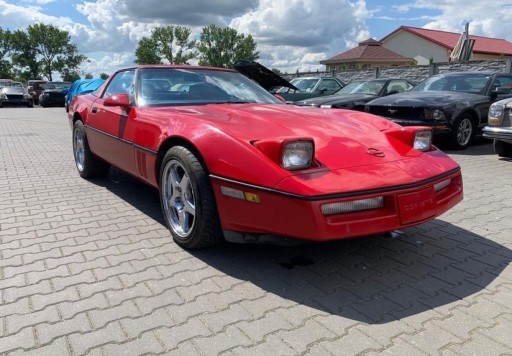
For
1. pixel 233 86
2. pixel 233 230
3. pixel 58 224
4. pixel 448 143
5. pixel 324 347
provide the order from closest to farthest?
1. pixel 324 347
2. pixel 233 230
3. pixel 58 224
4. pixel 233 86
5. pixel 448 143

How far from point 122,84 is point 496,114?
17.3 ft

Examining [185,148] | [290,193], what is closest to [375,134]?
[290,193]

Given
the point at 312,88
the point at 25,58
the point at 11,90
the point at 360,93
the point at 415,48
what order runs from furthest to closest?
1. the point at 25,58
2. the point at 415,48
3. the point at 11,90
4. the point at 312,88
5. the point at 360,93

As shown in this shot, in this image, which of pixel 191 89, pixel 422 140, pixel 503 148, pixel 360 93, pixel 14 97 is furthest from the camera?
pixel 14 97

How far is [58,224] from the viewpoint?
377 centimetres

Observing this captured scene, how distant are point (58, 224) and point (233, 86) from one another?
2049 millimetres

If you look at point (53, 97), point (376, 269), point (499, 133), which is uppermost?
point (53, 97)

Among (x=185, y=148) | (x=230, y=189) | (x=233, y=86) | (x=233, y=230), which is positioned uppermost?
(x=233, y=86)

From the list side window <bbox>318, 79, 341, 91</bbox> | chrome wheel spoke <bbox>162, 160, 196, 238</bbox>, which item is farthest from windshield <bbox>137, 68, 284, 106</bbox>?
side window <bbox>318, 79, 341, 91</bbox>

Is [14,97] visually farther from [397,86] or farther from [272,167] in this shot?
[272,167]

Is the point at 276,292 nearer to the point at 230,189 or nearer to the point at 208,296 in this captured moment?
the point at 208,296

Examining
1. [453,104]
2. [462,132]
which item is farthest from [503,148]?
[453,104]

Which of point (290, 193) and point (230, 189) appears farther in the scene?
point (230, 189)

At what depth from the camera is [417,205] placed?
8.63ft
